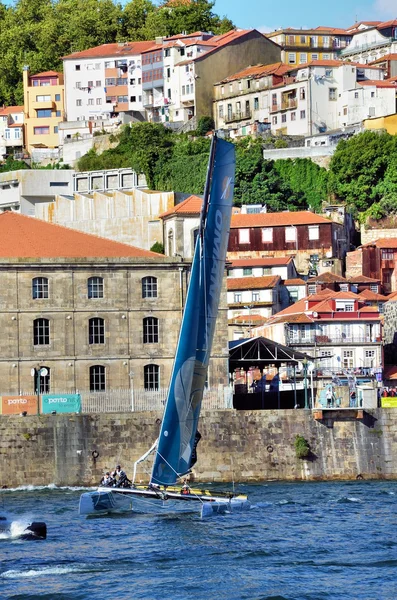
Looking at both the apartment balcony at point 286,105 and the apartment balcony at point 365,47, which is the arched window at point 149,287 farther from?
the apartment balcony at point 365,47

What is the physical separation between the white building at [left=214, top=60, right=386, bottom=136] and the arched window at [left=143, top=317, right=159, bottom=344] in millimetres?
66841

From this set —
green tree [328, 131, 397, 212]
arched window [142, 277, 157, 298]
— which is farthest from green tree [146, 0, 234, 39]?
arched window [142, 277, 157, 298]

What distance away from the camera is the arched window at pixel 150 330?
7581cm

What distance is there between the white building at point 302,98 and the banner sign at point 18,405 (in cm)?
7331

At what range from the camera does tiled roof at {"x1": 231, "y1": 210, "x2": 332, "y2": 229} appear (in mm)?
117000

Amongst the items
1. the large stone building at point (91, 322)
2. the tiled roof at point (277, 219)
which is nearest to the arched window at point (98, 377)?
the large stone building at point (91, 322)

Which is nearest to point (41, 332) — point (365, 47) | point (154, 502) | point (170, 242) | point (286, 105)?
point (154, 502)

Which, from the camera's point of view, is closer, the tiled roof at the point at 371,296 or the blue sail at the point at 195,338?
the blue sail at the point at 195,338

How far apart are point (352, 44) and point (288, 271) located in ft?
196

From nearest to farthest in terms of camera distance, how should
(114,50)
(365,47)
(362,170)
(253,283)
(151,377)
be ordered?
(151,377) → (253,283) → (362,170) → (365,47) → (114,50)

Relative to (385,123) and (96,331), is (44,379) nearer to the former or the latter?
(96,331)

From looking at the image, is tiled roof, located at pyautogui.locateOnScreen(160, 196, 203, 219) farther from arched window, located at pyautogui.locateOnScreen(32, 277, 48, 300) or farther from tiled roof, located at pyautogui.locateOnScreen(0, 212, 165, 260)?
arched window, located at pyautogui.locateOnScreen(32, 277, 48, 300)

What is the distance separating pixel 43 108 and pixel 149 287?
93915 mm

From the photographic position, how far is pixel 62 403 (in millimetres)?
71625
